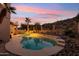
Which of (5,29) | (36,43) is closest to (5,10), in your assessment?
(5,29)

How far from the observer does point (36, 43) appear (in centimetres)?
408

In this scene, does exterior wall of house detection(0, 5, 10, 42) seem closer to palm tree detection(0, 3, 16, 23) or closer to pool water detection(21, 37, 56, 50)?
palm tree detection(0, 3, 16, 23)

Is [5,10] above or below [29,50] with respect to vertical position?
above

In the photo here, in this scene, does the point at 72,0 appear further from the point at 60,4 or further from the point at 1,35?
the point at 1,35

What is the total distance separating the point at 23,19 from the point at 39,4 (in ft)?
1.01

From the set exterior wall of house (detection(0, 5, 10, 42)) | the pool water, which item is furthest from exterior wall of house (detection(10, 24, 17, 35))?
the pool water

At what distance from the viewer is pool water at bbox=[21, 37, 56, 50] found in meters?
4.09

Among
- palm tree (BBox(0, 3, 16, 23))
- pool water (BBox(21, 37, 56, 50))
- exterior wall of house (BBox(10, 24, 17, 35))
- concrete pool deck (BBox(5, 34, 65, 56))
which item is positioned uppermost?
palm tree (BBox(0, 3, 16, 23))

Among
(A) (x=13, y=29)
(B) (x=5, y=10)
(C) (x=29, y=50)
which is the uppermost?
(B) (x=5, y=10)

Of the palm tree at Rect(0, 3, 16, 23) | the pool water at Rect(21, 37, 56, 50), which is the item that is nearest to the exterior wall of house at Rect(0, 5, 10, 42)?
the palm tree at Rect(0, 3, 16, 23)

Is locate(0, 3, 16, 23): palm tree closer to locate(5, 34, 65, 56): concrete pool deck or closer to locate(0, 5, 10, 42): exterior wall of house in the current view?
locate(0, 5, 10, 42): exterior wall of house

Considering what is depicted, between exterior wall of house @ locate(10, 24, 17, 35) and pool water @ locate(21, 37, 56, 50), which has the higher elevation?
exterior wall of house @ locate(10, 24, 17, 35)

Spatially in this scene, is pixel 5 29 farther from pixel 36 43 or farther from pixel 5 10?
pixel 36 43

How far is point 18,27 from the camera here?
13.5 ft
